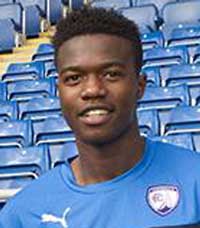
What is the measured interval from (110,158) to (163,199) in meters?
0.13

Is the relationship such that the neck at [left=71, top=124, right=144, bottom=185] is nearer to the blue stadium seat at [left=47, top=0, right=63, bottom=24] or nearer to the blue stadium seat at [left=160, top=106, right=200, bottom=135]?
the blue stadium seat at [left=160, top=106, right=200, bottom=135]

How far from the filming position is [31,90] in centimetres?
526

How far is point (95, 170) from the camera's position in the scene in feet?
4.43

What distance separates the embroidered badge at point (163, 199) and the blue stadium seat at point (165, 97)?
119 inches

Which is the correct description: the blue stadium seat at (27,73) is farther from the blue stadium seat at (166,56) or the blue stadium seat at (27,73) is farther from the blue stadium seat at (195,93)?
the blue stadium seat at (195,93)

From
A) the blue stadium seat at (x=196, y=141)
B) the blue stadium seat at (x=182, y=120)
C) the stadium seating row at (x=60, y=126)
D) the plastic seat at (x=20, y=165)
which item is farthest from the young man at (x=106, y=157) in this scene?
the blue stadium seat at (x=182, y=120)

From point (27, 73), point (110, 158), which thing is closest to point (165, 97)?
point (27, 73)

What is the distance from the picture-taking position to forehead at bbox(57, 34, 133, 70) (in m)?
1.28

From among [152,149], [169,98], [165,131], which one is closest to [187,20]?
[169,98]

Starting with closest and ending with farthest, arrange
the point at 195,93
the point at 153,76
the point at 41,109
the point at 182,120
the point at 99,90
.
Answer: the point at 99,90
the point at 182,120
the point at 195,93
the point at 41,109
the point at 153,76

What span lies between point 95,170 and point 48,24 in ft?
20.2

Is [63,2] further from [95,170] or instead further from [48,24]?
[95,170]

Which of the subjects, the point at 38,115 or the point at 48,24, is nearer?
the point at 38,115

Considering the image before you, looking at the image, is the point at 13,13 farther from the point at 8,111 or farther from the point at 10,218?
the point at 10,218
